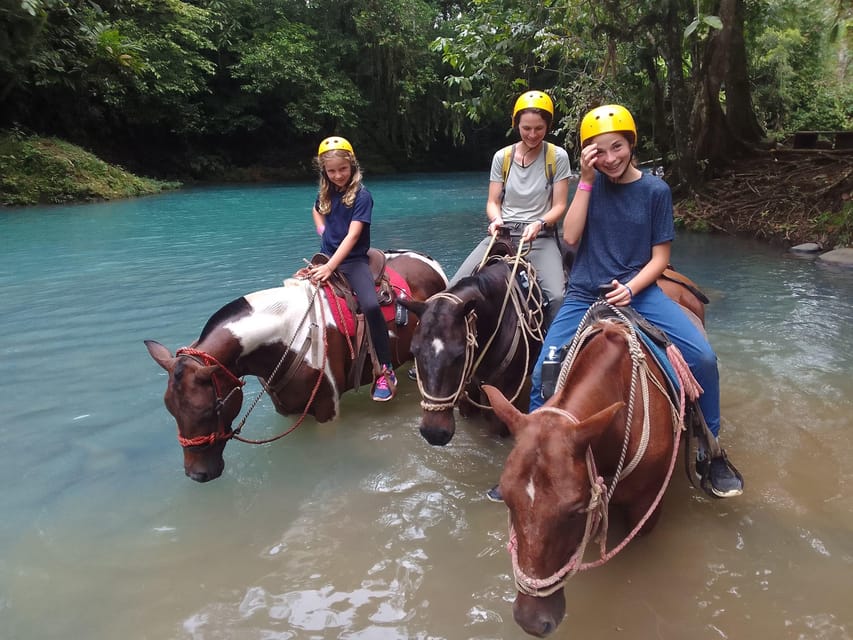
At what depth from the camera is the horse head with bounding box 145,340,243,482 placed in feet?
10.8

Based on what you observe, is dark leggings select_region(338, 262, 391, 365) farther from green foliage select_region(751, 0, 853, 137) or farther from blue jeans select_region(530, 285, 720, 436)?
green foliage select_region(751, 0, 853, 137)

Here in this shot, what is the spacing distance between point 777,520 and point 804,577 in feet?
1.65

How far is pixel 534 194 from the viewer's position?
4.45 meters

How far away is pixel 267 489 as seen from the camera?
387cm

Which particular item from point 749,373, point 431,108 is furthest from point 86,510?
point 431,108

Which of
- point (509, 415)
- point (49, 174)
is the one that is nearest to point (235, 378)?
point (509, 415)

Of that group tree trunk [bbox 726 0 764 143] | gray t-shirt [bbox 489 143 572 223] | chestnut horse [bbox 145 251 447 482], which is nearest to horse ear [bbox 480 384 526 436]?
chestnut horse [bbox 145 251 447 482]

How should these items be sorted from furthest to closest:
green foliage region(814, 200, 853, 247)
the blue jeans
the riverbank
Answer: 1. the riverbank
2. green foliage region(814, 200, 853, 247)
3. the blue jeans

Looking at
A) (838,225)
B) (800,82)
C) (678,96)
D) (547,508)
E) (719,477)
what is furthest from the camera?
(800,82)

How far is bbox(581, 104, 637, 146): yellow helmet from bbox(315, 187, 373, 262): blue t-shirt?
6.74 feet

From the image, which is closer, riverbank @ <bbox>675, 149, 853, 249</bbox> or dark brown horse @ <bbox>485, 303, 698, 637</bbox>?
dark brown horse @ <bbox>485, 303, 698, 637</bbox>

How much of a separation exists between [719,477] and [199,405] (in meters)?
3.08

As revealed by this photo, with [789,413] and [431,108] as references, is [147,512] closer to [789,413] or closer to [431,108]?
[789,413]

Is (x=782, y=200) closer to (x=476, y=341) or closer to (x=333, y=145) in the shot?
(x=333, y=145)
